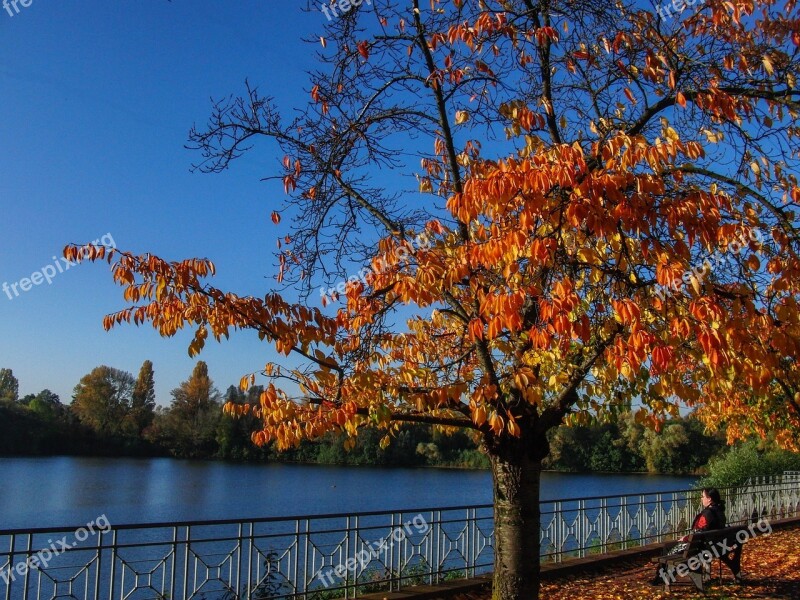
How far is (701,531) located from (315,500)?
25500 mm

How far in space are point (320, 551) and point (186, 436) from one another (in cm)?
5811

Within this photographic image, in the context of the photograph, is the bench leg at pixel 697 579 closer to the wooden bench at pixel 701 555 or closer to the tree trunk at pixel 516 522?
the wooden bench at pixel 701 555

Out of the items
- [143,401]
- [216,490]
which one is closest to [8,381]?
[143,401]

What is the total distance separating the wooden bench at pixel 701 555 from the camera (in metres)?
9.10

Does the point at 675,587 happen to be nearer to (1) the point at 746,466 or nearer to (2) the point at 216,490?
(1) the point at 746,466

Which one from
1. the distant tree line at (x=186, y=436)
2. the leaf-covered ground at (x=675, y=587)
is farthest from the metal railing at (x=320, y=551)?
the distant tree line at (x=186, y=436)

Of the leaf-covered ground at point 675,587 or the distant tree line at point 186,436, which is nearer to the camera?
the leaf-covered ground at point 675,587

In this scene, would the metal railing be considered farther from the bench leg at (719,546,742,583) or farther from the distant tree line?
the distant tree line

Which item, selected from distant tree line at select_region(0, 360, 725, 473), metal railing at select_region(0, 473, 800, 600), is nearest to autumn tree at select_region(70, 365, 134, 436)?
distant tree line at select_region(0, 360, 725, 473)

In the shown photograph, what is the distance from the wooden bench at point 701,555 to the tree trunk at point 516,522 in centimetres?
377

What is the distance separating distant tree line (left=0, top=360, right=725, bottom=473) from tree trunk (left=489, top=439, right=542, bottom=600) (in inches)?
1858

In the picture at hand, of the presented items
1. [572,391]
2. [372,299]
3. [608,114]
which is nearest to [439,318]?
[372,299]

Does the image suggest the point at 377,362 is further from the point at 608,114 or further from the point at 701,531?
the point at 701,531

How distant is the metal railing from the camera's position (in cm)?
732
